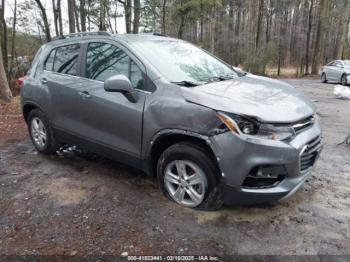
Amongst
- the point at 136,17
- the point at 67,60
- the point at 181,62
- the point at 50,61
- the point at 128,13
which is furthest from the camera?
the point at 128,13

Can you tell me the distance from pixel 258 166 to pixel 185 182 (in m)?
0.81

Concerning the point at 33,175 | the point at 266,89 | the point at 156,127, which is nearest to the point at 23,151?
the point at 33,175

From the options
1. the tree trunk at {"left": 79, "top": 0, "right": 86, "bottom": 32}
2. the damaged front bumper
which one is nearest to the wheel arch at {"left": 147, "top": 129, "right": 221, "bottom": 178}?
the damaged front bumper

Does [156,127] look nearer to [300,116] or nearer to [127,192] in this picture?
[127,192]

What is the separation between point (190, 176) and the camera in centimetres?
330

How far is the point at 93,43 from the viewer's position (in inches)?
165

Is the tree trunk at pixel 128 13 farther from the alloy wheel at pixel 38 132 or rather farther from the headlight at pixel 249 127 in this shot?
the headlight at pixel 249 127

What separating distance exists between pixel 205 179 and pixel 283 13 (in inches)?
1658

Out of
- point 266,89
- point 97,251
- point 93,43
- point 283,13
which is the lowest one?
point 97,251

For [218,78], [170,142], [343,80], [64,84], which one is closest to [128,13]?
[343,80]

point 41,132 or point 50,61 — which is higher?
point 50,61

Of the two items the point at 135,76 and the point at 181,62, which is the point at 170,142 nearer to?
the point at 135,76

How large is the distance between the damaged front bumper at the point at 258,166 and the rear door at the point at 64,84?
2.14m

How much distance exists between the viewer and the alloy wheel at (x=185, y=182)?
3229 millimetres
